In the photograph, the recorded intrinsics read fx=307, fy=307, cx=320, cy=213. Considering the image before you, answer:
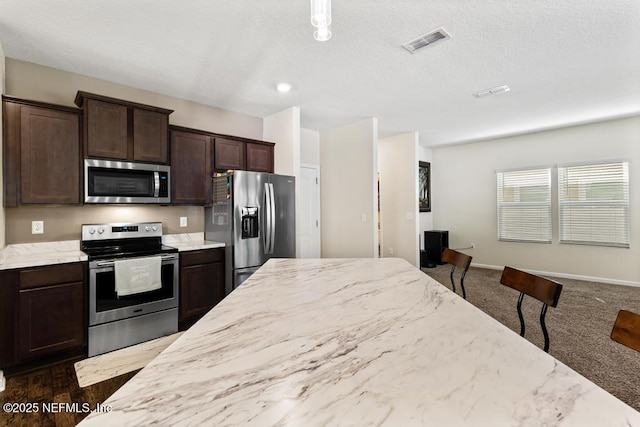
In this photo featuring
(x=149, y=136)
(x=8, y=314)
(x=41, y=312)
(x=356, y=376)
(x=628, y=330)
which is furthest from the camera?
(x=149, y=136)

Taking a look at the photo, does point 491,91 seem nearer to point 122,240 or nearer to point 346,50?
point 346,50

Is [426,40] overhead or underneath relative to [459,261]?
overhead

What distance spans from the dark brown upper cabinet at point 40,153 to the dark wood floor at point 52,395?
140 cm

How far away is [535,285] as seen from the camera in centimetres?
161

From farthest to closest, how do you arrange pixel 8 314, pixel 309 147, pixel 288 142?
1. pixel 309 147
2. pixel 288 142
3. pixel 8 314

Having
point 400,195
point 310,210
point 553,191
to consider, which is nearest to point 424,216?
point 400,195

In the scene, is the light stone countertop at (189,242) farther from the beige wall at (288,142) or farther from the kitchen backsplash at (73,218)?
the beige wall at (288,142)

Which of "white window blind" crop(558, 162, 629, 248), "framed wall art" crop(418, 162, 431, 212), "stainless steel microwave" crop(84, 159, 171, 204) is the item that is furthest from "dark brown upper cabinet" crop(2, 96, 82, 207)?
"white window blind" crop(558, 162, 629, 248)

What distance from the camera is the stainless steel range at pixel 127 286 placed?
8.77ft

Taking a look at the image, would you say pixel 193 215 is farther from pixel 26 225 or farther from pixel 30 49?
pixel 30 49

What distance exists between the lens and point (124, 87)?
3.36 meters

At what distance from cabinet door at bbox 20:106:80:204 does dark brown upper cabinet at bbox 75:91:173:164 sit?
0.15 meters

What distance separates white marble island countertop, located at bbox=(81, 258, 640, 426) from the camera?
22.0 inches

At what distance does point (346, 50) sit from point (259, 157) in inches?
76.7
